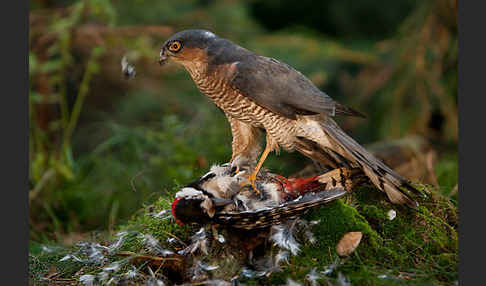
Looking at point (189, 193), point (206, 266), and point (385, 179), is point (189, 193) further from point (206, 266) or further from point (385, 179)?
point (385, 179)

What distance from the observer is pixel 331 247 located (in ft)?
7.48

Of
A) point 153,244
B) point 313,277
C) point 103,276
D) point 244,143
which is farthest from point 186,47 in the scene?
point 313,277

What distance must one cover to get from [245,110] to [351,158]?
681 mm

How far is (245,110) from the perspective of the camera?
2.67 meters

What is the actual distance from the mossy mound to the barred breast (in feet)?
1.80

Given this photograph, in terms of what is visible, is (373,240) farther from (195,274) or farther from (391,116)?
(391,116)

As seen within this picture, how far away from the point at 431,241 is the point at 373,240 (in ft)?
1.22

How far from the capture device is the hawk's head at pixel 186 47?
2684 millimetres

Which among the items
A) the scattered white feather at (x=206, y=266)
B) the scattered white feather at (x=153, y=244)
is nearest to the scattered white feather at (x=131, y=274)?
the scattered white feather at (x=153, y=244)

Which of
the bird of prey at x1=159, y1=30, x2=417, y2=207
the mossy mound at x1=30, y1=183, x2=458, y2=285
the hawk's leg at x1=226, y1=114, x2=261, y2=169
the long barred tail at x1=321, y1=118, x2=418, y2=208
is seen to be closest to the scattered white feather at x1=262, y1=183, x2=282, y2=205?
the bird of prey at x1=159, y1=30, x2=417, y2=207

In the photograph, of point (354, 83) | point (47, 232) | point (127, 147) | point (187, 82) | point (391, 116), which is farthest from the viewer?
point (187, 82)

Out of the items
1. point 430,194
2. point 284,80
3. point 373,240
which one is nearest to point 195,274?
point 373,240

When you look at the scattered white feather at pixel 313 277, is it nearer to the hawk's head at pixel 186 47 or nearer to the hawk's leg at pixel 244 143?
the hawk's leg at pixel 244 143

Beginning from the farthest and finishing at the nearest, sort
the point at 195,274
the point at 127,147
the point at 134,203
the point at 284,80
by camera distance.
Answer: the point at 127,147
the point at 134,203
the point at 284,80
the point at 195,274
